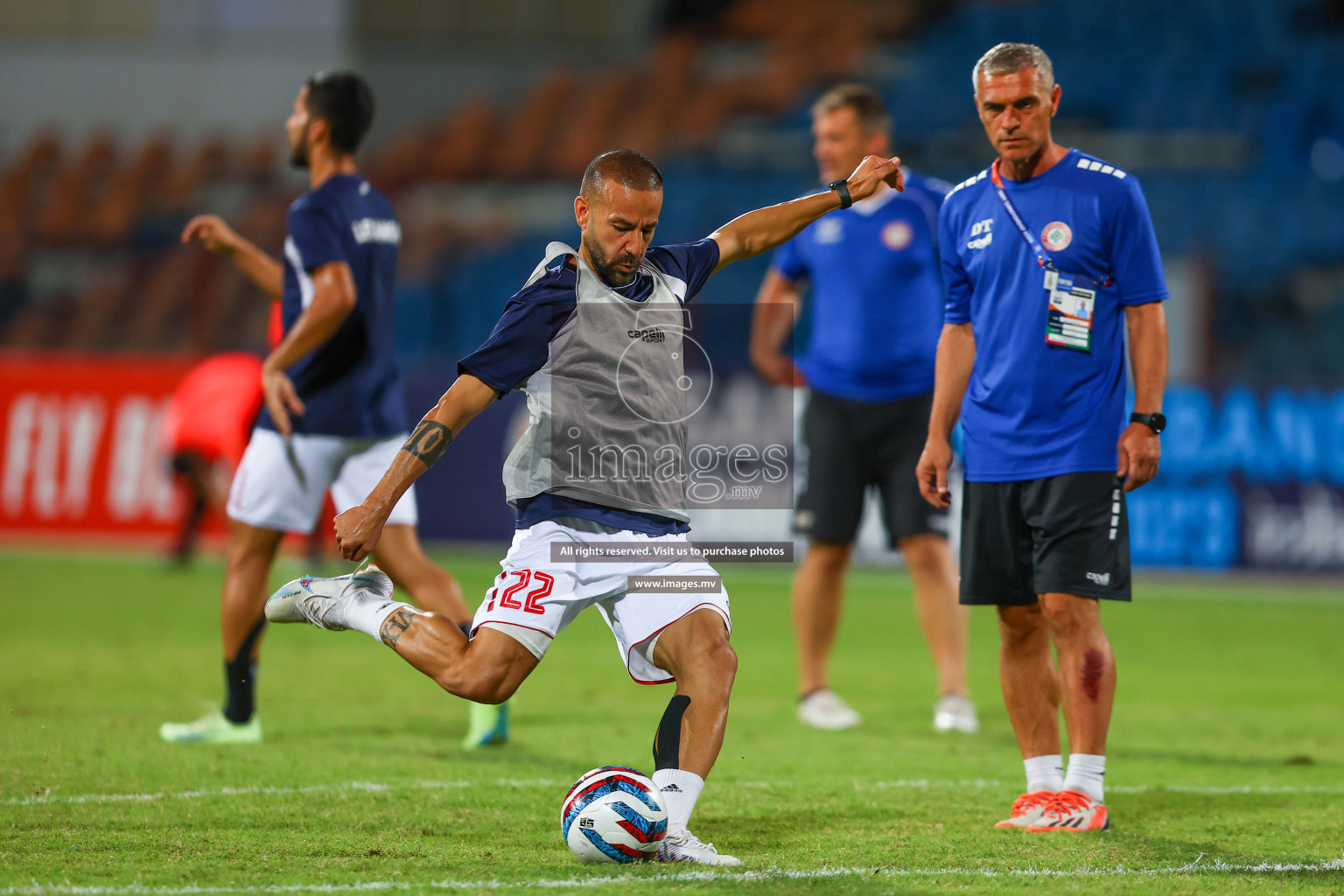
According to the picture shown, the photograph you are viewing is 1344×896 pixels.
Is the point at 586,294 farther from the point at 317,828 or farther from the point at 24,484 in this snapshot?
the point at 24,484

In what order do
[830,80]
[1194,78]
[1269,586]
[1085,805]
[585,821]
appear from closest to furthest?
1. [585,821]
2. [1085,805]
3. [1269,586]
4. [1194,78]
5. [830,80]

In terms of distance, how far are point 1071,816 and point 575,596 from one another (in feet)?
5.26

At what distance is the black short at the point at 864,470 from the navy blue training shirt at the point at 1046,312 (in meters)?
1.98

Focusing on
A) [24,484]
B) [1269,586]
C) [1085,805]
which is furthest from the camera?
[24,484]

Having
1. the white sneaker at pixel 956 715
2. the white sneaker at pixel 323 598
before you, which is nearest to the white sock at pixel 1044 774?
the white sneaker at pixel 956 715

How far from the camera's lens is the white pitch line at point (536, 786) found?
4.64 meters

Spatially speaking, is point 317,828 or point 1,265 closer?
point 317,828

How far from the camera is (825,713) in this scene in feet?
21.3

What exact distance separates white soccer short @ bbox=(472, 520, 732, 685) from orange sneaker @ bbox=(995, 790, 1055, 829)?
1.08 m

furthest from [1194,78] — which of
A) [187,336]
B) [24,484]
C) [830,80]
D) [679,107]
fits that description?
[24,484]

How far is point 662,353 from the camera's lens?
14.0ft

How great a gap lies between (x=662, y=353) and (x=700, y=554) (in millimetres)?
582

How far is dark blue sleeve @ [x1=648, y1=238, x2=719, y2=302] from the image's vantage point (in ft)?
14.2

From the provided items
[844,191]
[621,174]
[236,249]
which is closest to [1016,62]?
[844,191]
